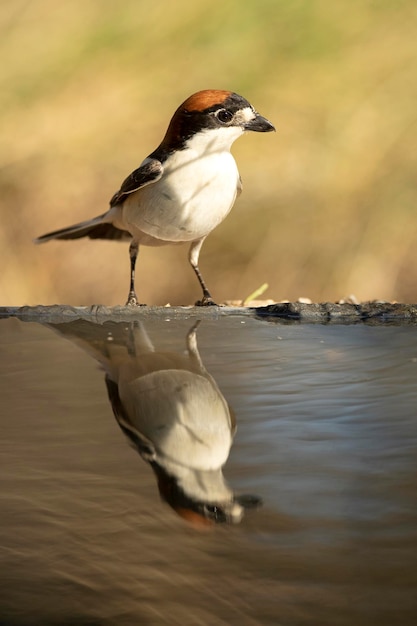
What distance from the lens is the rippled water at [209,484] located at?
3.42ft

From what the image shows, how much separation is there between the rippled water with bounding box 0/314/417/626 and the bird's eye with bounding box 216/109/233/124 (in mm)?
1161

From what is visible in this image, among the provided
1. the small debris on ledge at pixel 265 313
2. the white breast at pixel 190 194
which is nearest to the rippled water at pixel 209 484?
the small debris on ledge at pixel 265 313

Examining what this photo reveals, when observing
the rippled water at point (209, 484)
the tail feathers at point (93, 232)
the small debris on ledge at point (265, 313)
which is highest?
the tail feathers at point (93, 232)

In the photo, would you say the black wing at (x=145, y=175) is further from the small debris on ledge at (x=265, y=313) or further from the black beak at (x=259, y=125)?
the small debris on ledge at (x=265, y=313)

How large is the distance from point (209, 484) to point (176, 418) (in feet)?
1.12

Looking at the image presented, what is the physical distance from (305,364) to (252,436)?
58 centimetres

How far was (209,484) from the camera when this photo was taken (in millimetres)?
1399

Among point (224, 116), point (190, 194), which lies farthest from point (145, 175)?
point (224, 116)

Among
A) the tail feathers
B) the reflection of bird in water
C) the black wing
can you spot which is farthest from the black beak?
the reflection of bird in water

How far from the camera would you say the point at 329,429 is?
→ 1678 mm

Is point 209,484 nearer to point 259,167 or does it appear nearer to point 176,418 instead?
point 176,418

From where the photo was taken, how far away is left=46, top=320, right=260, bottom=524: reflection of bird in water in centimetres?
134

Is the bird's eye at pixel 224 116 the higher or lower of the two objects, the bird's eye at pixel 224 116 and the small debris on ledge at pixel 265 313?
the higher

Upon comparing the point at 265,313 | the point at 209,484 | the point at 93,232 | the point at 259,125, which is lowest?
the point at 209,484
